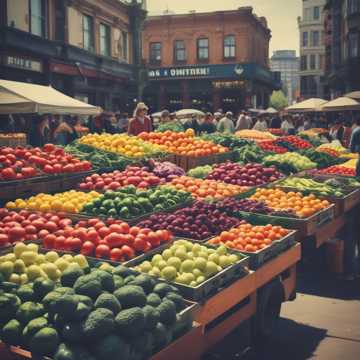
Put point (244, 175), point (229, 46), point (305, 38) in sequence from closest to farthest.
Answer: point (244, 175)
point (229, 46)
point (305, 38)

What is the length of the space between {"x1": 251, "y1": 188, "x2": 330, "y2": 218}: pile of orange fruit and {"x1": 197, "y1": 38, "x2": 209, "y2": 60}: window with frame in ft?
127

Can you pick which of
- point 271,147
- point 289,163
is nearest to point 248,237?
point 289,163

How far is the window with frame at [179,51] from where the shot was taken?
152 ft

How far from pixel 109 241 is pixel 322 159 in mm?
8534

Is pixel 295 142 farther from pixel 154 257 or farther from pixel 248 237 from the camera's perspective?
pixel 154 257

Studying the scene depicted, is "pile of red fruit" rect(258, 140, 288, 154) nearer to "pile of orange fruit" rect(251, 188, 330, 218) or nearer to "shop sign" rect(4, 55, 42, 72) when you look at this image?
"pile of orange fruit" rect(251, 188, 330, 218)

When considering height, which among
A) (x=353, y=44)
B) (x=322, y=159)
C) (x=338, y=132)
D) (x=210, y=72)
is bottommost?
(x=322, y=159)

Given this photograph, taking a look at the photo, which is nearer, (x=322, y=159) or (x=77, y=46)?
(x=322, y=159)

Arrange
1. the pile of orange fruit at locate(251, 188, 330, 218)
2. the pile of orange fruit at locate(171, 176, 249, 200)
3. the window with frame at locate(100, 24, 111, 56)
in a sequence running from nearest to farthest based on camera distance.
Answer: the pile of orange fruit at locate(251, 188, 330, 218), the pile of orange fruit at locate(171, 176, 249, 200), the window with frame at locate(100, 24, 111, 56)

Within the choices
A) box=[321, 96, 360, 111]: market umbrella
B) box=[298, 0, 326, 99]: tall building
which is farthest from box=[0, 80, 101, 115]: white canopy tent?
box=[298, 0, 326, 99]: tall building

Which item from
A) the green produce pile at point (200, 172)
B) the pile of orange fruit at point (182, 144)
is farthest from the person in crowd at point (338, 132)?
the green produce pile at point (200, 172)

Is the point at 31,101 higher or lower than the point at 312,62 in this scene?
lower

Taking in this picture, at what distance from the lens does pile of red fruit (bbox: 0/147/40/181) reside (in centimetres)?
759

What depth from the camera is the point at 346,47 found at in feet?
145
